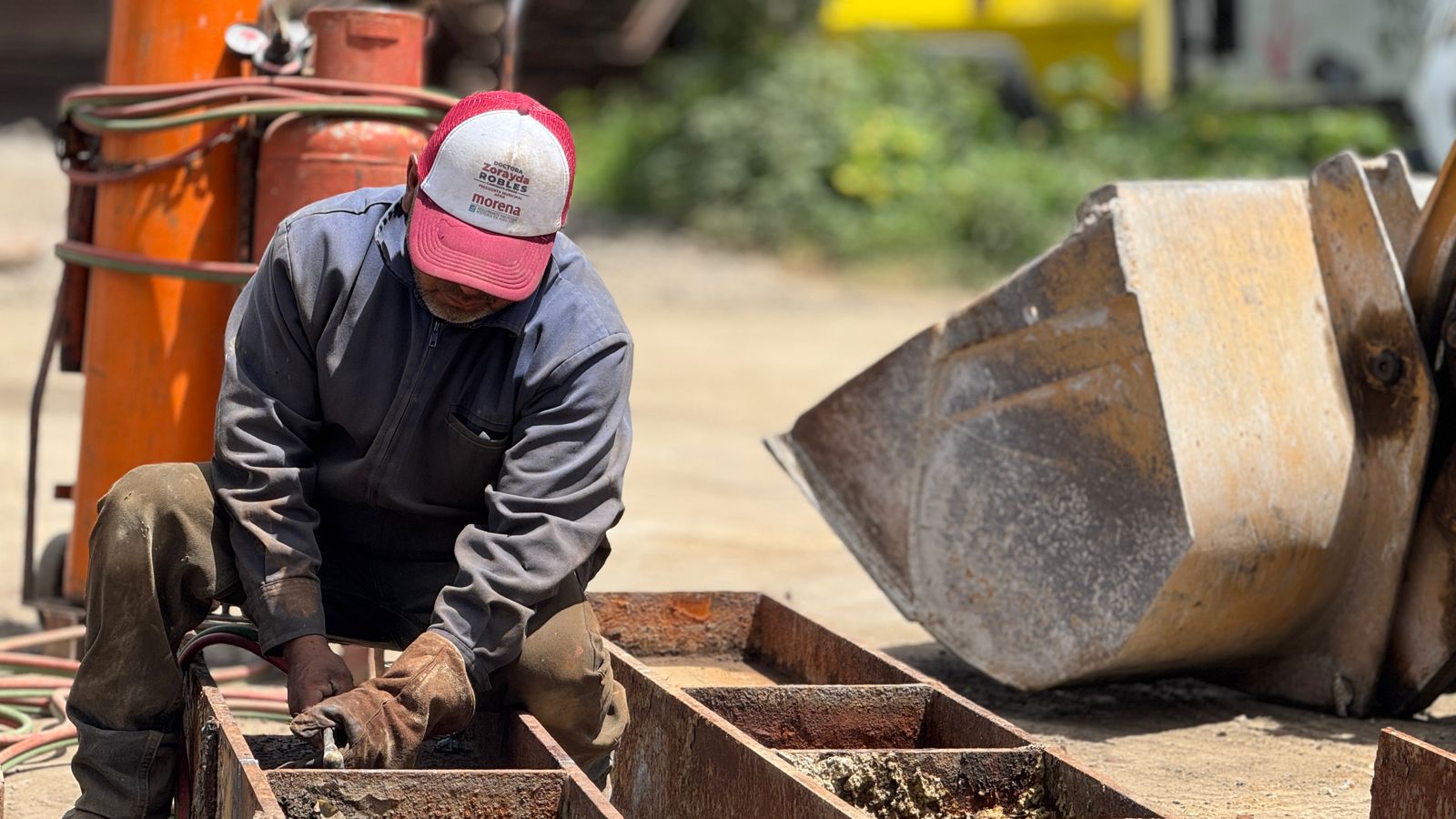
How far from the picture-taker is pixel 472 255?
2.88m

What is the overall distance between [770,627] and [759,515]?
3.06 metres

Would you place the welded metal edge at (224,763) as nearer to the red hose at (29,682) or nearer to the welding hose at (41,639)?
the red hose at (29,682)

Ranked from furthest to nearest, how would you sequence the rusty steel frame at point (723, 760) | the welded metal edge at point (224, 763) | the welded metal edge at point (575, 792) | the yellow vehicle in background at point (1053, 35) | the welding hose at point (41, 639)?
1. the yellow vehicle in background at point (1053, 35)
2. the welding hose at point (41, 639)
3. the rusty steel frame at point (723, 760)
4. the welded metal edge at point (575, 792)
5. the welded metal edge at point (224, 763)

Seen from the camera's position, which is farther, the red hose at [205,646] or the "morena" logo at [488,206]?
the red hose at [205,646]

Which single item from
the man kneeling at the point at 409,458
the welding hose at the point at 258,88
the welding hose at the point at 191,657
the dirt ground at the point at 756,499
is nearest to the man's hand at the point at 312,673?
the man kneeling at the point at 409,458

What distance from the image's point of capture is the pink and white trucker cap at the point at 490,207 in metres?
2.88

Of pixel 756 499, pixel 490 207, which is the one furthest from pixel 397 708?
pixel 756 499

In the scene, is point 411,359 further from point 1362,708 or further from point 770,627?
point 1362,708

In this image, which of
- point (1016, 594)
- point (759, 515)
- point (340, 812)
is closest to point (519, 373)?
point (340, 812)

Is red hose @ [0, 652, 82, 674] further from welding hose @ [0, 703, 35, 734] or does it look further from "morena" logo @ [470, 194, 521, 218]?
"morena" logo @ [470, 194, 521, 218]

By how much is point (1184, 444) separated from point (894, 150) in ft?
40.2

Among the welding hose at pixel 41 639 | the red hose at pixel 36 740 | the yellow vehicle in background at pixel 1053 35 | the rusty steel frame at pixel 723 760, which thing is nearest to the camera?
the rusty steel frame at pixel 723 760

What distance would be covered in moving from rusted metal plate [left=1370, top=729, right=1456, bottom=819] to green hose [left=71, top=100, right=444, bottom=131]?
2642mm

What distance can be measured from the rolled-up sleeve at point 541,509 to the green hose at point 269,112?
1.48 metres
